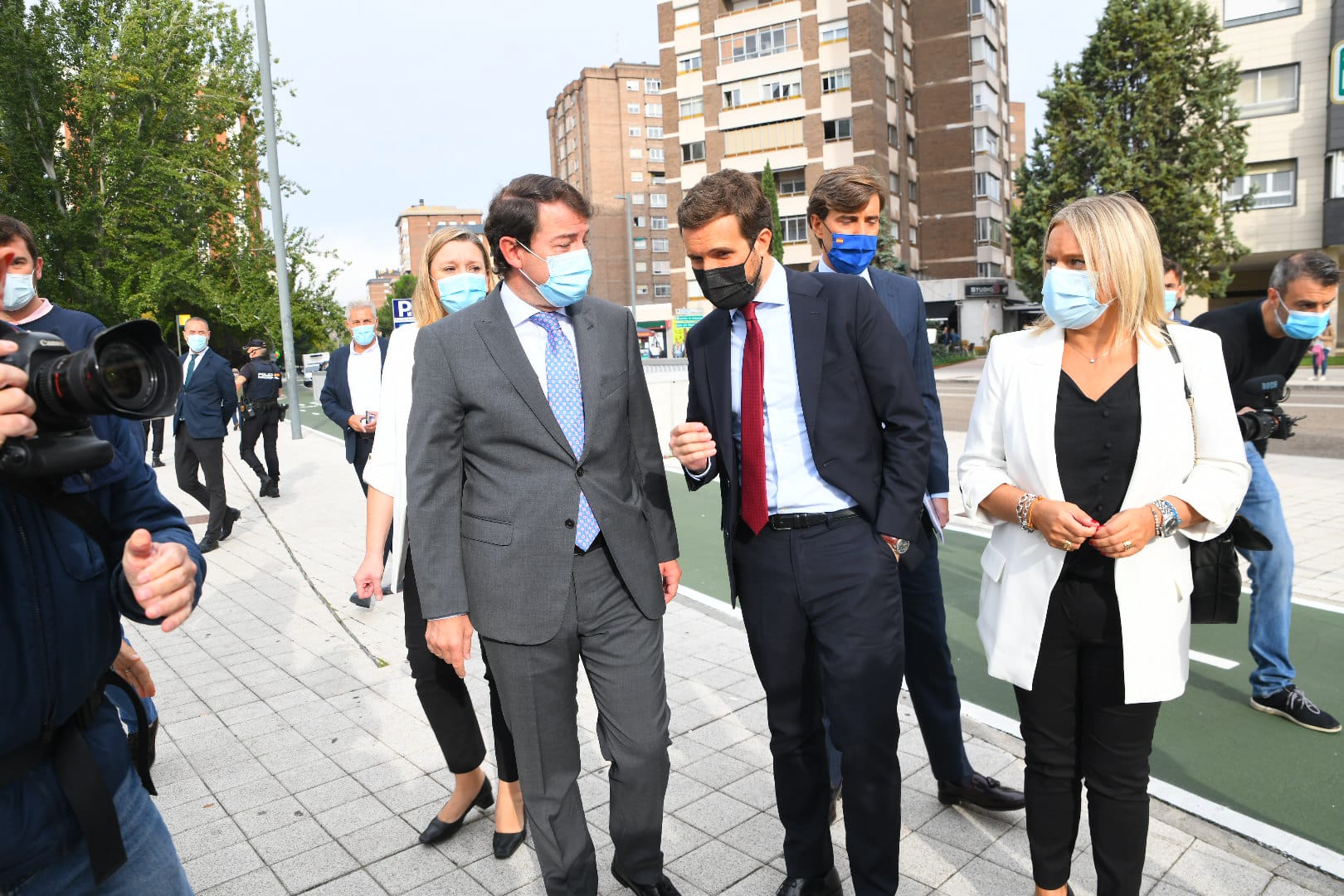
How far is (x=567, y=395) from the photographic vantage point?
2.85 m

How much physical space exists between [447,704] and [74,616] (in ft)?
6.43

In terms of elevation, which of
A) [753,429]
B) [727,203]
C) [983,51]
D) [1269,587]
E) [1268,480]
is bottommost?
[1269,587]

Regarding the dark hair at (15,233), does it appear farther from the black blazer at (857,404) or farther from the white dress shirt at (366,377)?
the white dress shirt at (366,377)

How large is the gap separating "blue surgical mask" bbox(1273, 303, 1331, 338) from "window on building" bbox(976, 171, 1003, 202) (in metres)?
59.5

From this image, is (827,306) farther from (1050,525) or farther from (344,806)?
(344,806)

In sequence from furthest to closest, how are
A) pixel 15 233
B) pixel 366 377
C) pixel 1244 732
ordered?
pixel 366 377 < pixel 1244 732 < pixel 15 233

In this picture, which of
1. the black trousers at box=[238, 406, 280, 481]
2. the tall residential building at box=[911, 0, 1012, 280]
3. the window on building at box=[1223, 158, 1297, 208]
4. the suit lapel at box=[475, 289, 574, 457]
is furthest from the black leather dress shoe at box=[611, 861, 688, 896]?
the tall residential building at box=[911, 0, 1012, 280]

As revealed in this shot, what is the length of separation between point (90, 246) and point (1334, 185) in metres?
40.3

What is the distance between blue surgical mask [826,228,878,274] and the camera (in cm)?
371

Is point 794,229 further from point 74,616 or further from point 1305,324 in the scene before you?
point 74,616

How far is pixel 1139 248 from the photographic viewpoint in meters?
2.60

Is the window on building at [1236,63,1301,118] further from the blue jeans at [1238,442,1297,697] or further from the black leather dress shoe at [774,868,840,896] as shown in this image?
the black leather dress shoe at [774,868,840,896]

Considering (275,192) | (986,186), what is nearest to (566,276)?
(275,192)

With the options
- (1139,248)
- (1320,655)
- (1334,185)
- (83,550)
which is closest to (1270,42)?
(1334,185)
